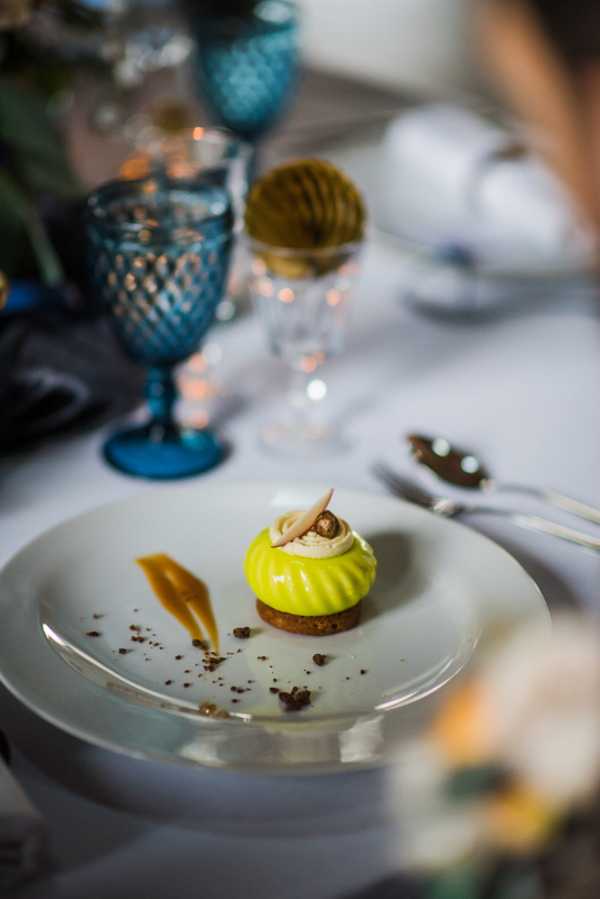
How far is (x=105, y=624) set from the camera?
0.63 m

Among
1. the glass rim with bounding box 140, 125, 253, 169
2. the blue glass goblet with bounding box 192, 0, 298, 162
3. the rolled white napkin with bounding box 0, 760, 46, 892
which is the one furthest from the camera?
the blue glass goblet with bounding box 192, 0, 298, 162

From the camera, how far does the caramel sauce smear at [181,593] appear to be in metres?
0.64

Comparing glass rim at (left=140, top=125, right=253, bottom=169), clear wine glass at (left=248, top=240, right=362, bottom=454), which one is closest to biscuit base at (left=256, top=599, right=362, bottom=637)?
clear wine glass at (left=248, top=240, right=362, bottom=454)

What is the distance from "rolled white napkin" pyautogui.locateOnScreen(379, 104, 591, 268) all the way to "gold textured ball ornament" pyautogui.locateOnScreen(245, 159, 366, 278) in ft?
0.89

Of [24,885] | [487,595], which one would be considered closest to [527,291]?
[487,595]

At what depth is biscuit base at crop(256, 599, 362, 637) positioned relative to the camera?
625 mm

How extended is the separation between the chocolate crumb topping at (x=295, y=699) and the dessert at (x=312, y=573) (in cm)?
6

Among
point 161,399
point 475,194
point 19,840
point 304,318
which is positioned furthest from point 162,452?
point 475,194

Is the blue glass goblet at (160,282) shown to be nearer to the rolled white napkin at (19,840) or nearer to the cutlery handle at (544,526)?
the cutlery handle at (544,526)

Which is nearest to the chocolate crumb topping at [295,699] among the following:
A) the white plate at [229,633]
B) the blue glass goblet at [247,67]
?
the white plate at [229,633]

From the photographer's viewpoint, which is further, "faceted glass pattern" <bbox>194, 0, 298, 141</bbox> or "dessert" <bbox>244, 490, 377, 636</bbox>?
"faceted glass pattern" <bbox>194, 0, 298, 141</bbox>

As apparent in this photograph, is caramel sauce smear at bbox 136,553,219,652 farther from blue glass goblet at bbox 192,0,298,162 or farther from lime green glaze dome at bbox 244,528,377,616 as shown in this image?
blue glass goblet at bbox 192,0,298,162

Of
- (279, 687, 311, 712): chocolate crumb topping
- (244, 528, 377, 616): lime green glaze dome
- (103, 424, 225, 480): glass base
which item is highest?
(244, 528, 377, 616): lime green glaze dome

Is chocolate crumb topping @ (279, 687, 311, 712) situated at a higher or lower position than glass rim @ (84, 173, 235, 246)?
lower
